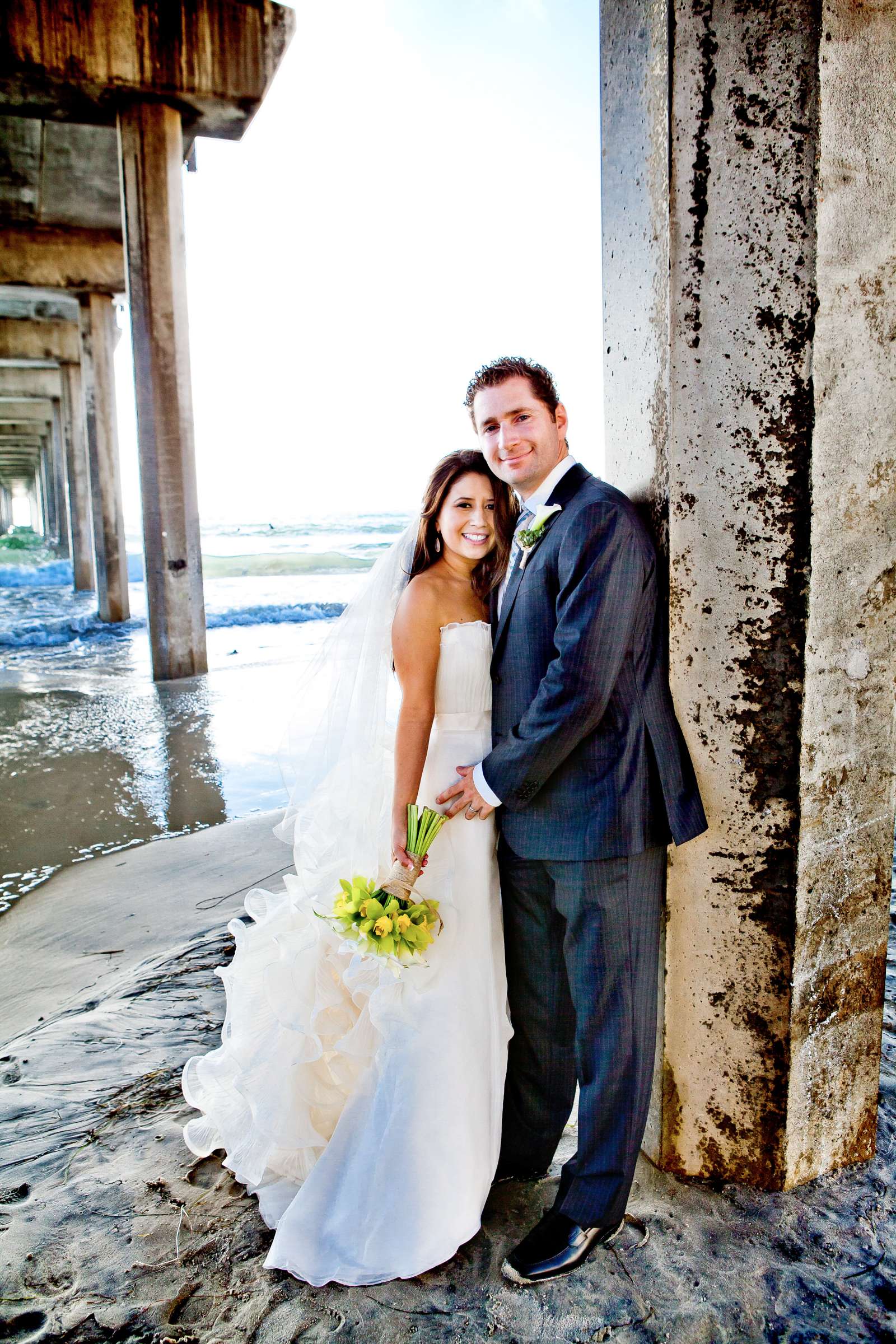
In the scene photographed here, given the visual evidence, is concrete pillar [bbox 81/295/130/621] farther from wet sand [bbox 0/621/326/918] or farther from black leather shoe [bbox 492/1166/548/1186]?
black leather shoe [bbox 492/1166/548/1186]

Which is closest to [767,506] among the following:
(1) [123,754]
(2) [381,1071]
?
(2) [381,1071]

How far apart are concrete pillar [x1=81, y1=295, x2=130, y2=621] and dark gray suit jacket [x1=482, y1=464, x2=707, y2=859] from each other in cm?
1331

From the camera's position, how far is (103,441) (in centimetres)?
1441

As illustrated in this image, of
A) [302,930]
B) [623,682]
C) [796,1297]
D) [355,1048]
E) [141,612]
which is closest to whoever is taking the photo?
[796,1297]

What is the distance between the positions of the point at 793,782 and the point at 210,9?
10003 millimetres

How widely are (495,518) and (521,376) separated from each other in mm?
422

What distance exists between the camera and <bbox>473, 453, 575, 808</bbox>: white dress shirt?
2.25 m

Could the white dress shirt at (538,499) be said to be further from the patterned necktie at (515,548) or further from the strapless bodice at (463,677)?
the strapless bodice at (463,677)

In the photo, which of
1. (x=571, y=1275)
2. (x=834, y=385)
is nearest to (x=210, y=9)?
(x=834, y=385)

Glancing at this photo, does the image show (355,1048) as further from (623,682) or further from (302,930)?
(623,682)

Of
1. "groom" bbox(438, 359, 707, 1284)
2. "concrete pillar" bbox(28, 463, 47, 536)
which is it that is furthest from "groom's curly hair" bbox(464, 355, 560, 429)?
"concrete pillar" bbox(28, 463, 47, 536)

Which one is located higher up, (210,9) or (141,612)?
(210,9)

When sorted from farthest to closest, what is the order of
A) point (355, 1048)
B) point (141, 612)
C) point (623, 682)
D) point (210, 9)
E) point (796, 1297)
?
point (141, 612) → point (210, 9) → point (355, 1048) → point (623, 682) → point (796, 1297)

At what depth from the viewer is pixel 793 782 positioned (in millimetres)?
2182
